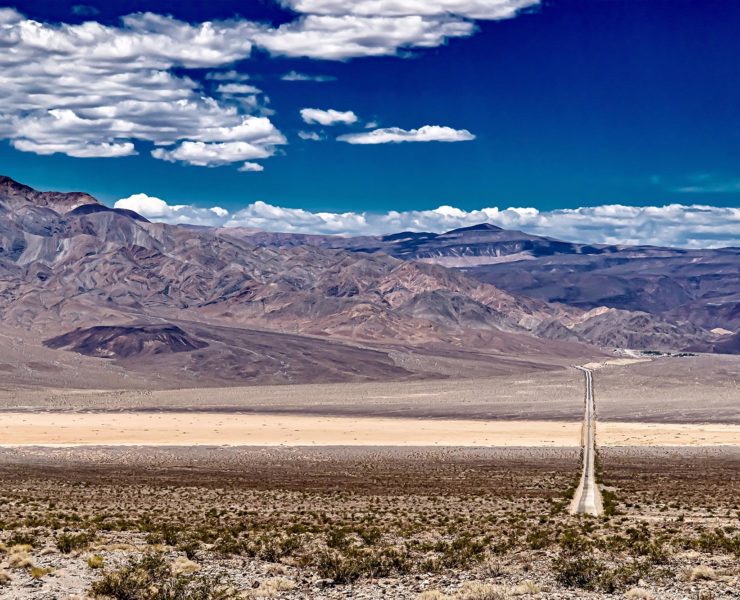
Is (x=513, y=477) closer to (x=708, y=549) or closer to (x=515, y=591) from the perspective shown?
(x=708, y=549)

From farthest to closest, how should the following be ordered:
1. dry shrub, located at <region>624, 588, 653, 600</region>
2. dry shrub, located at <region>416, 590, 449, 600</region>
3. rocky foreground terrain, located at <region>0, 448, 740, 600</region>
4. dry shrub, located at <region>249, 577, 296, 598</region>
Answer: rocky foreground terrain, located at <region>0, 448, 740, 600</region>
dry shrub, located at <region>249, 577, 296, 598</region>
dry shrub, located at <region>624, 588, 653, 600</region>
dry shrub, located at <region>416, 590, 449, 600</region>

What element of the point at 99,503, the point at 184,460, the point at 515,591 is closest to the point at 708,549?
the point at 515,591

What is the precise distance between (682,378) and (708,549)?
141 meters

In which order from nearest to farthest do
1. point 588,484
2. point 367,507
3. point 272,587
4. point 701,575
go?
point 272,587 → point 701,575 → point 367,507 → point 588,484

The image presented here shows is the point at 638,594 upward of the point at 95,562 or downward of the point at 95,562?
downward

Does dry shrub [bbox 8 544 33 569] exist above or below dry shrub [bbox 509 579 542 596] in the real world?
above

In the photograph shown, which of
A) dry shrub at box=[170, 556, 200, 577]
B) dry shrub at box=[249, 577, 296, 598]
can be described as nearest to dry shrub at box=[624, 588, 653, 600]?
dry shrub at box=[249, 577, 296, 598]

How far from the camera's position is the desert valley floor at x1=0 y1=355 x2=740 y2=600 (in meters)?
20.6

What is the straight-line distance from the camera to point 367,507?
37125 millimetres

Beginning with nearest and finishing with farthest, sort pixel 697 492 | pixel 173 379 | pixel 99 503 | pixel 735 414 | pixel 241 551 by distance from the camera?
pixel 241 551 < pixel 99 503 < pixel 697 492 < pixel 735 414 < pixel 173 379

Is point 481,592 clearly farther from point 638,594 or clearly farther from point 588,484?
point 588,484

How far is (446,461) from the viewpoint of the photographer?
2485 inches

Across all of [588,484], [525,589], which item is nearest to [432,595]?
[525,589]

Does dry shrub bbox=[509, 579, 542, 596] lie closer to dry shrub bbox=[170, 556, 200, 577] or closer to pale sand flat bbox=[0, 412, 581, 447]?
dry shrub bbox=[170, 556, 200, 577]
